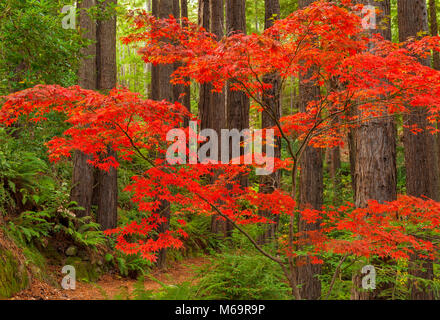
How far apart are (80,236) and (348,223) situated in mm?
4834

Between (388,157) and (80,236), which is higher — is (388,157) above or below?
above

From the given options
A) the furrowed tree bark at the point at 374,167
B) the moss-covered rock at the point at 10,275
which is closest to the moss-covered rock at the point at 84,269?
the moss-covered rock at the point at 10,275

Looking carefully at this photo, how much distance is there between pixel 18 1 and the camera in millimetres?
6234

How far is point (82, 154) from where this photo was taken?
736 cm

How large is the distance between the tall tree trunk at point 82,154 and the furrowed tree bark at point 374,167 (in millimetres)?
5198

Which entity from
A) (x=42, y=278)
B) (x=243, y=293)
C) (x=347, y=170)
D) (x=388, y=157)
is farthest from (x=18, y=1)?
(x=347, y=170)

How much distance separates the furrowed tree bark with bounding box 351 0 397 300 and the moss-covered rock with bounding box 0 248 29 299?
458 centimetres

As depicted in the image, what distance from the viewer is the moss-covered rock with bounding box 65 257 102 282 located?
6359mm

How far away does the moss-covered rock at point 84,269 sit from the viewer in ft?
20.9

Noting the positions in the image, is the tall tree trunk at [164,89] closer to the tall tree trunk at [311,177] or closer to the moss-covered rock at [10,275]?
the tall tree trunk at [311,177]

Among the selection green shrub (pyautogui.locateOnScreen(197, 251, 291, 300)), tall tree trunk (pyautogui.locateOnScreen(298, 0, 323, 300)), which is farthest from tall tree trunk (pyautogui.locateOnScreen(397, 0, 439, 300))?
green shrub (pyautogui.locateOnScreen(197, 251, 291, 300))

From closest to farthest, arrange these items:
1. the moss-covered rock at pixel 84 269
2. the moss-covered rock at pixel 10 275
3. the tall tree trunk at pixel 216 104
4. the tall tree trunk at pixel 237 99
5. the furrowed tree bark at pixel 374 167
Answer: the moss-covered rock at pixel 10 275 < the furrowed tree bark at pixel 374 167 < the moss-covered rock at pixel 84 269 < the tall tree trunk at pixel 237 99 < the tall tree trunk at pixel 216 104

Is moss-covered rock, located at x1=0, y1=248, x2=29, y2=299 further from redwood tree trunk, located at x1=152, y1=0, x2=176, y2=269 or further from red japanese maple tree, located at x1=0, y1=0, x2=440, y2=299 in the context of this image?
redwood tree trunk, located at x1=152, y1=0, x2=176, y2=269
